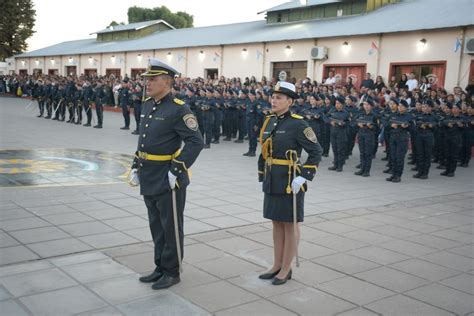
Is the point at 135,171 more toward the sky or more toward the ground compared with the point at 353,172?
more toward the sky

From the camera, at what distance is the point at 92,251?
18.7ft

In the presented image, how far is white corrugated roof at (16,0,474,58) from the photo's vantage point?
778 inches

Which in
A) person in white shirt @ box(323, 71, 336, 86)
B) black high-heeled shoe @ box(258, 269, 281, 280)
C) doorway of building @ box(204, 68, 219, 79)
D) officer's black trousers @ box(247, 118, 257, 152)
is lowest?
black high-heeled shoe @ box(258, 269, 281, 280)

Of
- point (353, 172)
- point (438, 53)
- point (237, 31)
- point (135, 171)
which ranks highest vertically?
point (237, 31)

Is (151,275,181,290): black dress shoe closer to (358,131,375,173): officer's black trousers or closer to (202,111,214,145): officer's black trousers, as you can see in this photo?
(358,131,375,173): officer's black trousers

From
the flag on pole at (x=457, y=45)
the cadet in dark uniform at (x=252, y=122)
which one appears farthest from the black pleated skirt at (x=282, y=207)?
the flag on pole at (x=457, y=45)

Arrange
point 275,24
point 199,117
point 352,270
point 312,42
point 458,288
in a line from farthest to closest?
point 275,24 → point 312,42 → point 199,117 → point 352,270 → point 458,288

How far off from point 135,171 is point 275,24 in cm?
2616

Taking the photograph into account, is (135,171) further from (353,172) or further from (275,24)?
(275,24)

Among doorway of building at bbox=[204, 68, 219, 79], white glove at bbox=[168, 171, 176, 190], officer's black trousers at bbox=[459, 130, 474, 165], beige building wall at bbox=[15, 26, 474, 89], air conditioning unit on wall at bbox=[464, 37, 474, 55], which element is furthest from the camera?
doorway of building at bbox=[204, 68, 219, 79]

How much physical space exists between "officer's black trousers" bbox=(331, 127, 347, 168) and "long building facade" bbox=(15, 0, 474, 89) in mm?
7615

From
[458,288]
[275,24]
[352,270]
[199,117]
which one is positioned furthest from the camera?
[275,24]

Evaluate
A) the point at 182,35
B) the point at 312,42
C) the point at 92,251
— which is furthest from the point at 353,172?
the point at 182,35

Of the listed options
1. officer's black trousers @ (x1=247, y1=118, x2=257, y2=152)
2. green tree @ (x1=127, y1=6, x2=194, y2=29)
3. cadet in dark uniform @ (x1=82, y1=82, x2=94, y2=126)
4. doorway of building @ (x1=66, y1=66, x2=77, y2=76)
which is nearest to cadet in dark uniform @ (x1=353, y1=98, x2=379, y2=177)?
officer's black trousers @ (x1=247, y1=118, x2=257, y2=152)
